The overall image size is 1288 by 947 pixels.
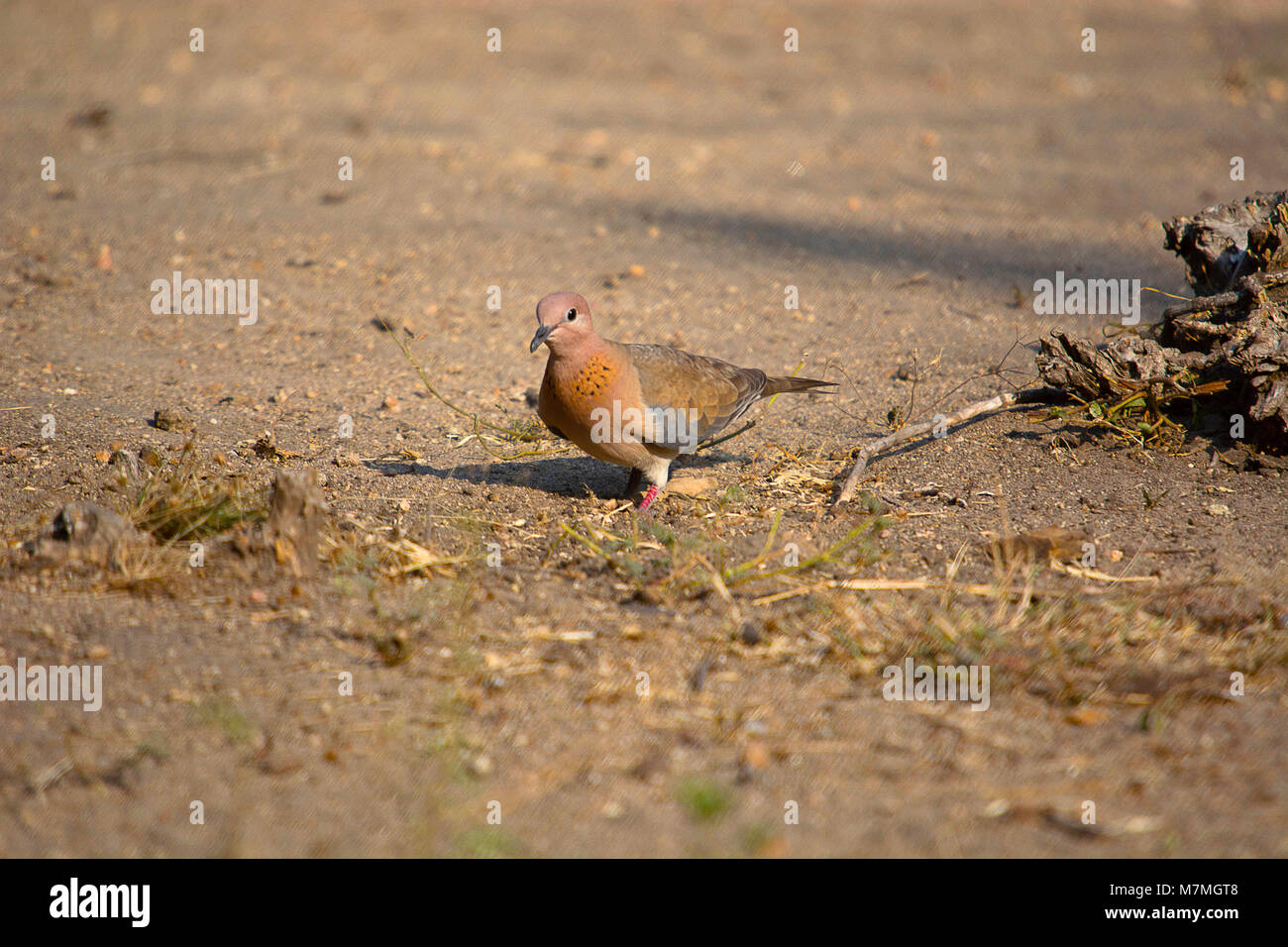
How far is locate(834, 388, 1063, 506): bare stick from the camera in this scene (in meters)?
3.88

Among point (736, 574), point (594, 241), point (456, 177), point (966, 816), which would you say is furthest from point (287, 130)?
point (966, 816)

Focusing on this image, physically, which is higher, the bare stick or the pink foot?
the bare stick

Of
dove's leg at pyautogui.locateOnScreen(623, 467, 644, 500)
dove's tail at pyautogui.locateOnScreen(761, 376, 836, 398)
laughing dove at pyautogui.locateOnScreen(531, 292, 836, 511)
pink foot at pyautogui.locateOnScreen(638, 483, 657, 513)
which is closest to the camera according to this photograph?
laughing dove at pyautogui.locateOnScreen(531, 292, 836, 511)

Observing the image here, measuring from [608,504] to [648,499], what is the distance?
0.60ft

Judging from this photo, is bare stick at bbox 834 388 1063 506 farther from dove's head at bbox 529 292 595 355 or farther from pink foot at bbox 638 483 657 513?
dove's head at bbox 529 292 595 355

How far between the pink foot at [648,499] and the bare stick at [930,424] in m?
0.71

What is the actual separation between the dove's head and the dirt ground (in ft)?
2.18

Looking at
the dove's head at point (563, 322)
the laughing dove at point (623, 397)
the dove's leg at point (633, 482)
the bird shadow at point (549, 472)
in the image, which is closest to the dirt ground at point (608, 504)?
the bird shadow at point (549, 472)

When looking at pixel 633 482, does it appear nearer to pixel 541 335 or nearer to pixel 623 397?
pixel 623 397

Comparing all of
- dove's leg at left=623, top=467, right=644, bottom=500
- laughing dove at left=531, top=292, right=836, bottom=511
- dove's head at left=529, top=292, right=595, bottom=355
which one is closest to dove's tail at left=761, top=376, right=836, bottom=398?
laughing dove at left=531, top=292, right=836, bottom=511

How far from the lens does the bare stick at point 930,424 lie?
3.88 m

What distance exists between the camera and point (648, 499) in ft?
13.0

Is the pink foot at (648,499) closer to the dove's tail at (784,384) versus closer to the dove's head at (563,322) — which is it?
the dove's head at (563,322)

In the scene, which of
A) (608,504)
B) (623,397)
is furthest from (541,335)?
(608,504)
